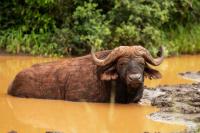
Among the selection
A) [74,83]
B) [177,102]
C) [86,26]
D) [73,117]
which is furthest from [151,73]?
[86,26]

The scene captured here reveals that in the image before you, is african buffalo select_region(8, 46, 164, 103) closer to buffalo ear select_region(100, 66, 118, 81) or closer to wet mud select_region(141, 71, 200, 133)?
buffalo ear select_region(100, 66, 118, 81)

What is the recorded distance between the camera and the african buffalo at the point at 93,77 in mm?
11008

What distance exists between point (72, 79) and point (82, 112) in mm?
1251

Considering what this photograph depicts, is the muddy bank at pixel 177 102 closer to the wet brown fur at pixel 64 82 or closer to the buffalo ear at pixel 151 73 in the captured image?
the buffalo ear at pixel 151 73

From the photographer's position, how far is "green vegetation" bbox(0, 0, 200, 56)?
738 inches

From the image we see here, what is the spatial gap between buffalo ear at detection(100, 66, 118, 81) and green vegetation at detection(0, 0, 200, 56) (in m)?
7.01

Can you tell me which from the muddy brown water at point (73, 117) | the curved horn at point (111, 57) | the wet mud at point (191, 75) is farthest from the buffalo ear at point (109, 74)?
the wet mud at point (191, 75)

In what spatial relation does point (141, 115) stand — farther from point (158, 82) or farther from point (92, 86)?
point (158, 82)

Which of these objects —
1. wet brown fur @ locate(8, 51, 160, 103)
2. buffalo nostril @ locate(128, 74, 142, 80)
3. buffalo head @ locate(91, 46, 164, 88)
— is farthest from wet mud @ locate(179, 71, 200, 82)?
buffalo nostril @ locate(128, 74, 142, 80)

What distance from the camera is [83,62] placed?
11.9m

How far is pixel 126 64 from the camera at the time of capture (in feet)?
35.9

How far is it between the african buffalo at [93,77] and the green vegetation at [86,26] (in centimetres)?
640

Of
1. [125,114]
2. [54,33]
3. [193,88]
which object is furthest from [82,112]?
[54,33]

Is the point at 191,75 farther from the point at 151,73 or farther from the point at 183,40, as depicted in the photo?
the point at 183,40
